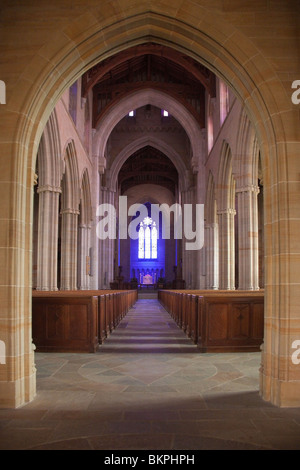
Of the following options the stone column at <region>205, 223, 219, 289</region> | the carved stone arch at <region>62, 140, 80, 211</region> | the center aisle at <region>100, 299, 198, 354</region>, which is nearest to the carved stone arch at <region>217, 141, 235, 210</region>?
the stone column at <region>205, 223, 219, 289</region>

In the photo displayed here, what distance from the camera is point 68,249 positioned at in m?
15.5

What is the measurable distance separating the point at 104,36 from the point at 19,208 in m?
2.07

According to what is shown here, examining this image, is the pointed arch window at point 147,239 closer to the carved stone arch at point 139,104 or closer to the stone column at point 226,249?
the carved stone arch at point 139,104

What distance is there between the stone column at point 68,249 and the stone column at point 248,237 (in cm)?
643

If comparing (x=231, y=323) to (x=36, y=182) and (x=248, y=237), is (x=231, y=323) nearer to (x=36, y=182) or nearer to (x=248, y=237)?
(x=36, y=182)

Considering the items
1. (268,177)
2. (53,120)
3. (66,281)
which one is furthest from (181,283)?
(268,177)

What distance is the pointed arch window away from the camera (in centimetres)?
3691

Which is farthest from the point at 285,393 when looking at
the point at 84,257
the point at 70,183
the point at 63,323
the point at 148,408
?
the point at 84,257

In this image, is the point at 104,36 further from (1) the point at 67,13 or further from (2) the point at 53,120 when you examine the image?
(2) the point at 53,120

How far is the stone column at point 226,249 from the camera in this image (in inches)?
596

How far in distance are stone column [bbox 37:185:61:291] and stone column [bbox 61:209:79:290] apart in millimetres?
2654

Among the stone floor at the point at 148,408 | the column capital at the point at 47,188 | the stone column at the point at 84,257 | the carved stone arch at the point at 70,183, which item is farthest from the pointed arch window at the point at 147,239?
the stone floor at the point at 148,408

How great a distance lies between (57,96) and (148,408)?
3.32 metres
